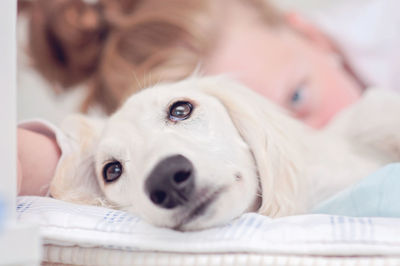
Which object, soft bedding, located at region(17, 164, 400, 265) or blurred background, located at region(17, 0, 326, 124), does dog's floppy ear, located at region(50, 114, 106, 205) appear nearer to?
soft bedding, located at region(17, 164, 400, 265)

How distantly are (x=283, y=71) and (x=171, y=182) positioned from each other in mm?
1161

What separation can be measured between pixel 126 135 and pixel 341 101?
1186mm

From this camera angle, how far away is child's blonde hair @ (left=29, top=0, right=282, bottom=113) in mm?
1787

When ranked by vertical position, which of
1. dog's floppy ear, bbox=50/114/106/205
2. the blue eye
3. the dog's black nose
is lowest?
dog's floppy ear, bbox=50/114/106/205

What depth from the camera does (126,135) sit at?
3.17 ft

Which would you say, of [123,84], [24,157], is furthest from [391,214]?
[123,84]

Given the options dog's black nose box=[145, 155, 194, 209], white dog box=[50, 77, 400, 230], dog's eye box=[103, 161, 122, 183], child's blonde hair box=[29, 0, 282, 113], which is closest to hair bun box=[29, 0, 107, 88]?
child's blonde hair box=[29, 0, 282, 113]

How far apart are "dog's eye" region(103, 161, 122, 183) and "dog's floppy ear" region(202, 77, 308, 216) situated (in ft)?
0.98

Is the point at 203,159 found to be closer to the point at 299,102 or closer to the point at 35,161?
the point at 35,161

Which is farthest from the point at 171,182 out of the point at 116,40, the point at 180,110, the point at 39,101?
the point at 39,101

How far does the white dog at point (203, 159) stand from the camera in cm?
79

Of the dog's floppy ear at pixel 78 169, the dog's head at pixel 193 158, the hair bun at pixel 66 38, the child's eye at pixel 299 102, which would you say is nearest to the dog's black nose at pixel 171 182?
the dog's head at pixel 193 158

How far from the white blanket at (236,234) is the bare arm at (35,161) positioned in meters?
0.18

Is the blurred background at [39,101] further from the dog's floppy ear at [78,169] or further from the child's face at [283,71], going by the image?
the dog's floppy ear at [78,169]
